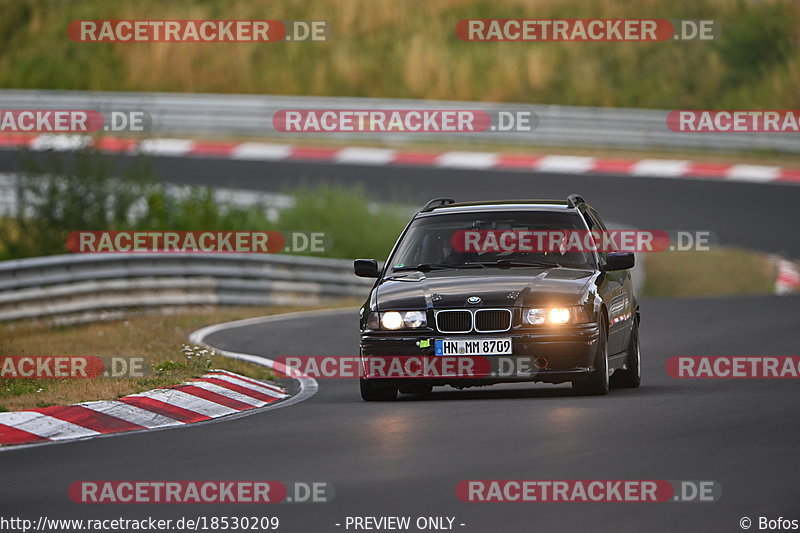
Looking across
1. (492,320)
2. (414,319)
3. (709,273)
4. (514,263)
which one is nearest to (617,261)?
Answer: (514,263)

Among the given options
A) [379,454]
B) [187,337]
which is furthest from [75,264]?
[379,454]

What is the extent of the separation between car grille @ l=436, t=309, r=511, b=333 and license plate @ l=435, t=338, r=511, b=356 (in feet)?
0.29

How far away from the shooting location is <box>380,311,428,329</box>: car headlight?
1262cm

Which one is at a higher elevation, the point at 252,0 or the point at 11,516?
the point at 252,0

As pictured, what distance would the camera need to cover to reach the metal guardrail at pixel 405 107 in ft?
125

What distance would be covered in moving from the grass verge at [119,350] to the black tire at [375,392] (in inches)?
66.2

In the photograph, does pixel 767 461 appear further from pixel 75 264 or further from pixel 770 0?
pixel 770 0

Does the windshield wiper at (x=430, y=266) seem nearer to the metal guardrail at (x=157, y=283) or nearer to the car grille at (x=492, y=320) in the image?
the car grille at (x=492, y=320)

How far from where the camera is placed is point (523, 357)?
12.4m

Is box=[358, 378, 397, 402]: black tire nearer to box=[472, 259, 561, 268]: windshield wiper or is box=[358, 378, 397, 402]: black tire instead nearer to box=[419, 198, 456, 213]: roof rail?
box=[472, 259, 561, 268]: windshield wiper

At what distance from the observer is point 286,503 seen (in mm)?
8430

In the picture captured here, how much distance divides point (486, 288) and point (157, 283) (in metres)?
11.1

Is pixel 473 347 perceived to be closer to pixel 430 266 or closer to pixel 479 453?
pixel 430 266

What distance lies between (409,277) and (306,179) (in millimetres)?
22128
